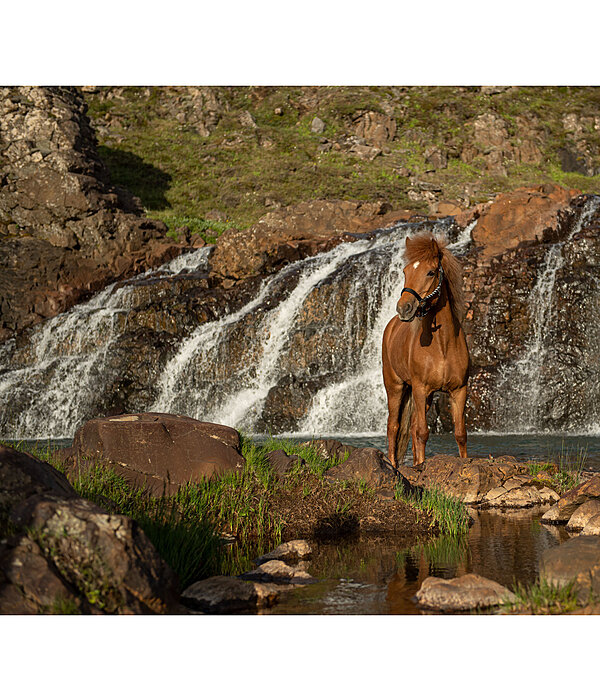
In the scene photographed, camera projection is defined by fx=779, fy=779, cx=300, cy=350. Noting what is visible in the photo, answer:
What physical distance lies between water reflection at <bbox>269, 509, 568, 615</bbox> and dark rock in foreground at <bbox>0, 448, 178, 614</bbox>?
1.16 m

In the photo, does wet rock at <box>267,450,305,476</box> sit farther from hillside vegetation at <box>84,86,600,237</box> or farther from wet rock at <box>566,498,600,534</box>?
hillside vegetation at <box>84,86,600,237</box>

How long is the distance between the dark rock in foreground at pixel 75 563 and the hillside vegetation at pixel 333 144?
40.7 metres

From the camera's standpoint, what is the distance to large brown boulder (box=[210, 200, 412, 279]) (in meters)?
27.9

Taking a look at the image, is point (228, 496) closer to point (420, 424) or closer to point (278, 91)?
point (420, 424)

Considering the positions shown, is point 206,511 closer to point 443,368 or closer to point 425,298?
point 425,298

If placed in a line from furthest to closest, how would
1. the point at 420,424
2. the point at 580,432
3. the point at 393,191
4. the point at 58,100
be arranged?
the point at 393,191, the point at 58,100, the point at 580,432, the point at 420,424

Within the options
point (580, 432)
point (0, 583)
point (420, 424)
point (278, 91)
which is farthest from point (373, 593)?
point (278, 91)

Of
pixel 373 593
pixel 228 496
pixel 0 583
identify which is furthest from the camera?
pixel 228 496

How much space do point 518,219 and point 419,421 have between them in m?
15.7

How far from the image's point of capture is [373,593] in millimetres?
5934

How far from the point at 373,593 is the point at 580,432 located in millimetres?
14928

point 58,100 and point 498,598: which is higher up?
point 58,100

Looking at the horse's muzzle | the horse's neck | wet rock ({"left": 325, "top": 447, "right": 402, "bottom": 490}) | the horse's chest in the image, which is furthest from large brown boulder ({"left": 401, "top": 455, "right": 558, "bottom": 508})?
the horse's muzzle

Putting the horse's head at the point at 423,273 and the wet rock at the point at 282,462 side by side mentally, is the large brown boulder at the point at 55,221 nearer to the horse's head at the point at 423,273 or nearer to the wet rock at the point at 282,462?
the wet rock at the point at 282,462
